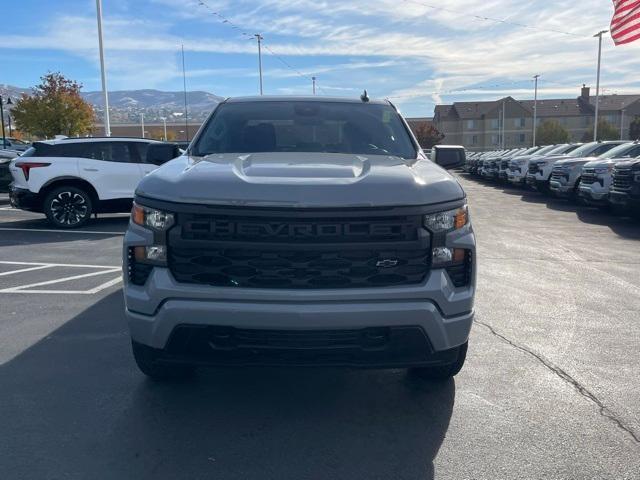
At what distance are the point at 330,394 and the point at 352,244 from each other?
4.08 feet

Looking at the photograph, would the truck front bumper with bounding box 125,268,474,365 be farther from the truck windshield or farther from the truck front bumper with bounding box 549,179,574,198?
the truck front bumper with bounding box 549,179,574,198

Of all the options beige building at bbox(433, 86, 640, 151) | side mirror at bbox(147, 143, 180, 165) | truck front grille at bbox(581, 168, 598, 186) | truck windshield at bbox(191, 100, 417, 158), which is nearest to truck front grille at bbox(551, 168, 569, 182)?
truck front grille at bbox(581, 168, 598, 186)

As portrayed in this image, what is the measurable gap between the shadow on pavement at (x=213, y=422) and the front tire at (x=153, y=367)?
72 mm

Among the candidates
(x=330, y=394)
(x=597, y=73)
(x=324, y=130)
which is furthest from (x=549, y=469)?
(x=597, y=73)

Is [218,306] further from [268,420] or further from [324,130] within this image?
[324,130]

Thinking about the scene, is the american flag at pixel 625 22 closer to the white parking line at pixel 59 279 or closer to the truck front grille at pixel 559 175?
the truck front grille at pixel 559 175

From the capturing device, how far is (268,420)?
3590mm

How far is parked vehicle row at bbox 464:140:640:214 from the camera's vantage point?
40.2 feet

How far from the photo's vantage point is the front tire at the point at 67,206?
1182 centimetres

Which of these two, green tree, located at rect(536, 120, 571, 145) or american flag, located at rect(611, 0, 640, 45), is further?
green tree, located at rect(536, 120, 571, 145)

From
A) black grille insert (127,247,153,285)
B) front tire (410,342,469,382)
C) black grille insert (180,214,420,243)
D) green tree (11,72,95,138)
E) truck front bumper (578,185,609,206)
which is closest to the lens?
black grille insert (180,214,420,243)

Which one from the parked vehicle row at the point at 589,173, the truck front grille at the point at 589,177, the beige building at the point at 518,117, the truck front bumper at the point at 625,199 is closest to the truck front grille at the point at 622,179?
the parked vehicle row at the point at 589,173

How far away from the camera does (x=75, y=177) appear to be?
11.9 metres

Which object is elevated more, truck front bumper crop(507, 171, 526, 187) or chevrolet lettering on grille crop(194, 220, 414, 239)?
chevrolet lettering on grille crop(194, 220, 414, 239)
